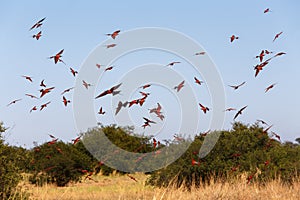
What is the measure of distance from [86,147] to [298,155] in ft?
68.4

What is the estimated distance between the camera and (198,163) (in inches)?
744

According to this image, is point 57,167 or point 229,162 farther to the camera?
point 57,167

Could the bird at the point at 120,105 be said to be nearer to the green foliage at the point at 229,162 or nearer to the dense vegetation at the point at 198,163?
the dense vegetation at the point at 198,163

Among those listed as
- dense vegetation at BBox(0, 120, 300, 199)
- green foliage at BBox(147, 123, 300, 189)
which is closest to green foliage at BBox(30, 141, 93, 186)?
dense vegetation at BBox(0, 120, 300, 199)

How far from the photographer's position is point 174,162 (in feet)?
68.3

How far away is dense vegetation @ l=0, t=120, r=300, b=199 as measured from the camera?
13.1 meters

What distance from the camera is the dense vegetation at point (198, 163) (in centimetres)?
1312

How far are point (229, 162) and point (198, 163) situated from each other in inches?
73.1

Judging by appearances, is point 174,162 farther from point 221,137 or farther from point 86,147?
point 86,147

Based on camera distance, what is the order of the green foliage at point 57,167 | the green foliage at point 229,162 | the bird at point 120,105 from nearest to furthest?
the bird at point 120,105, the green foliage at point 229,162, the green foliage at point 57,167

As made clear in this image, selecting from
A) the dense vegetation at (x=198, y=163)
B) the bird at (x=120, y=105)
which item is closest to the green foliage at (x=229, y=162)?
the dense vegetation at (x=198, y=163)

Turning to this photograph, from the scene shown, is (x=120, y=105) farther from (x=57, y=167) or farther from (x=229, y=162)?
(x=57, y=167)

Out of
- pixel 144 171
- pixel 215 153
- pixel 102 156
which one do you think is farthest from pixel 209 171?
pixel 102 156

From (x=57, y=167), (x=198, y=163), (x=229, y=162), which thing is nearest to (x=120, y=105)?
(x=198, y=163)
